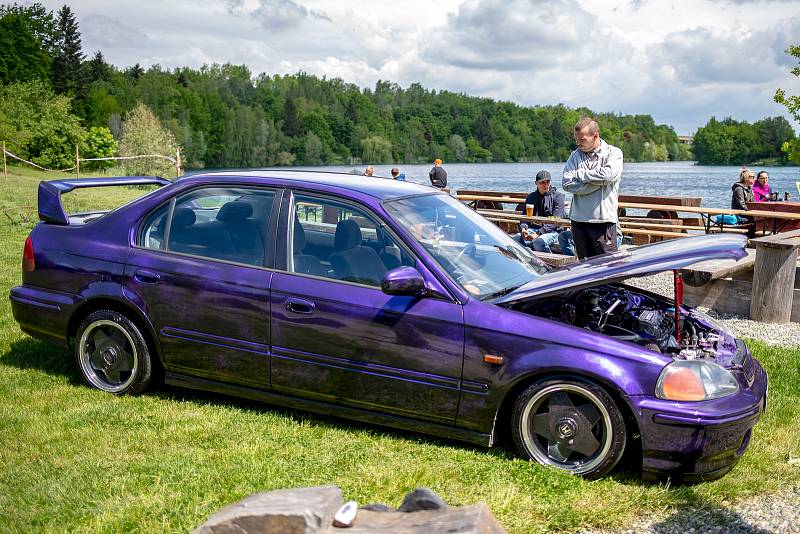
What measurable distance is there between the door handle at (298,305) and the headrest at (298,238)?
14.3 inches

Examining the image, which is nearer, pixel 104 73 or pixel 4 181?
pixel 4 181

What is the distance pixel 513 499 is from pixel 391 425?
1.05 m

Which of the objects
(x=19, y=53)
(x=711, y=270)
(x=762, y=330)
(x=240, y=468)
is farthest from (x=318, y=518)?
(x=19, y=53)

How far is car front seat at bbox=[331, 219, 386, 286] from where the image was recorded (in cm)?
508

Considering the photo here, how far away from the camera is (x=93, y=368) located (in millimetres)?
6086

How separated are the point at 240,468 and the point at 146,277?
1.74 metres

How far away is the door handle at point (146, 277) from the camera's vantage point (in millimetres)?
5617

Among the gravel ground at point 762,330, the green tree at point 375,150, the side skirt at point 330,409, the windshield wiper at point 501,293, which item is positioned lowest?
the side skirt at point 330,409

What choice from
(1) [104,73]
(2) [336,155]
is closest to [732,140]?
(2) [336,155]

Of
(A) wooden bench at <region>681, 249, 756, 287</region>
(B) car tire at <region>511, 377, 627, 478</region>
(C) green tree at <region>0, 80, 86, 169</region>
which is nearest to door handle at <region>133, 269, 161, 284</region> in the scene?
(B) car tire at <region>511, 377, 627, 478</region>

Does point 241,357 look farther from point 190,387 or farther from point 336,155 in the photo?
point 336,155

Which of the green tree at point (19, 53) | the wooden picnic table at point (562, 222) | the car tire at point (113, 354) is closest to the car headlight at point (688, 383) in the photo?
the car tire at point (113, 354)

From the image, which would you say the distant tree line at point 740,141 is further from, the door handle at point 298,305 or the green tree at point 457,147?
the door handle at point 298,305

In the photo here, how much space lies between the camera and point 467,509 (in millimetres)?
2436
